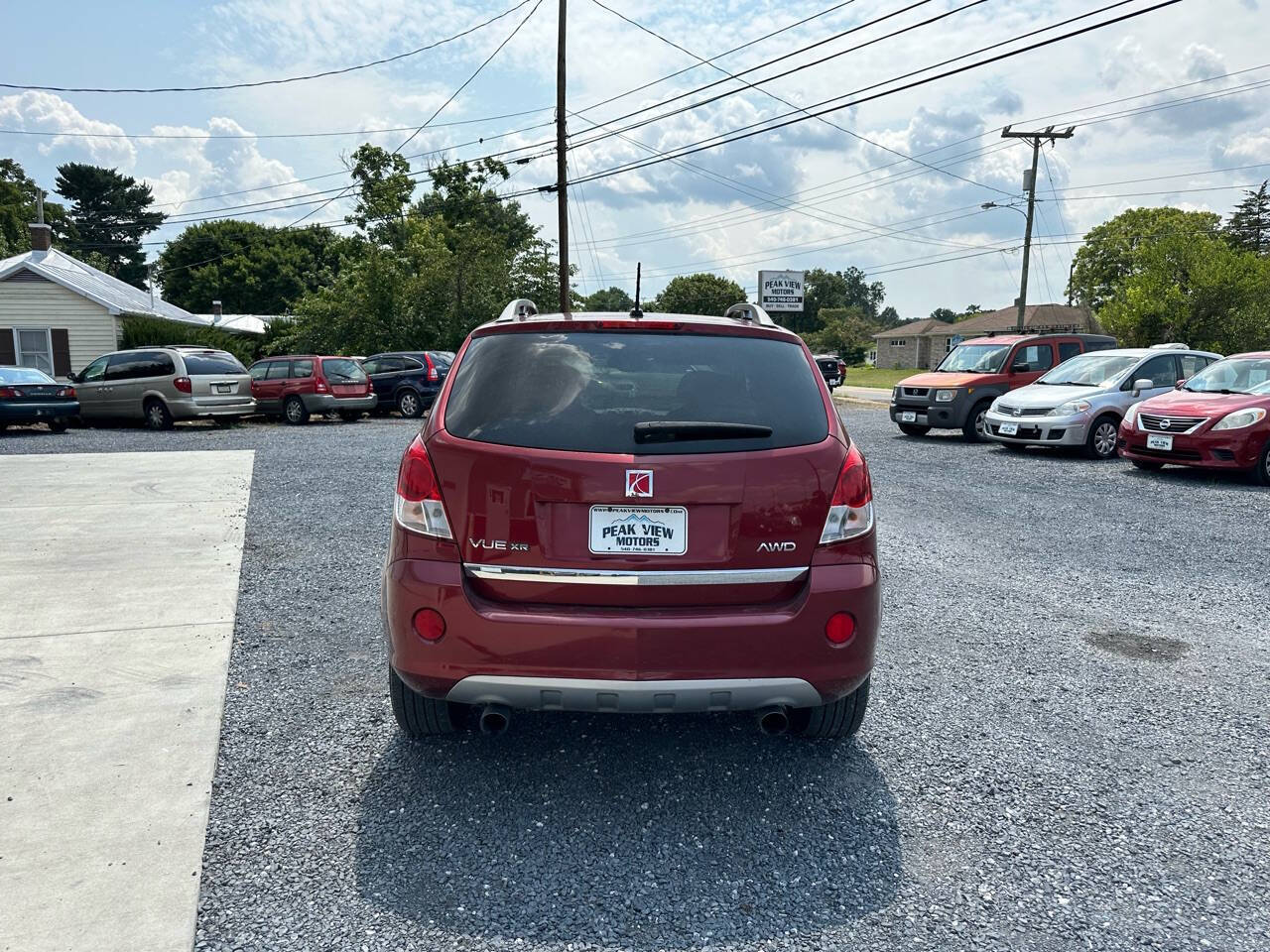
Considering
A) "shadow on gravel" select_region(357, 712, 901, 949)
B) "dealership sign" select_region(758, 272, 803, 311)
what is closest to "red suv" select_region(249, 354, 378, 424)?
"dealership sign" select_region(758, 272, 803, 311)

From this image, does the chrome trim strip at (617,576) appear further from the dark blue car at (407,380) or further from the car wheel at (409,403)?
the car wheel at (409,403)

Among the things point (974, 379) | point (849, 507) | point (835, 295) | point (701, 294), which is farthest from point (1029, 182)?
point (835, 295)

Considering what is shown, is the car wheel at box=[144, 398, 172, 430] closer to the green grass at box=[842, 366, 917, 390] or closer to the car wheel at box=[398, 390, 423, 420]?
the car wheel at box=[398, 390, 423, 420]

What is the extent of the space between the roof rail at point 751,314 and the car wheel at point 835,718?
60.3 inches

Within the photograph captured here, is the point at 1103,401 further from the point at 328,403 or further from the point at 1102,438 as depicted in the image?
the point at 328,403

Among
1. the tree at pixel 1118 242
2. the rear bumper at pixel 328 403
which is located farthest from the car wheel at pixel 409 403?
the tree at pixel 1118 242

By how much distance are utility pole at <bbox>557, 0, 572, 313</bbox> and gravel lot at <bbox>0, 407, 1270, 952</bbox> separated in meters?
20.8

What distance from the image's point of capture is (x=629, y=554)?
300cm

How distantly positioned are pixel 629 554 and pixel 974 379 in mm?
14708

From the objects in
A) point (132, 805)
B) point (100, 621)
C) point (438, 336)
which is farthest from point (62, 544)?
point (438, 336)

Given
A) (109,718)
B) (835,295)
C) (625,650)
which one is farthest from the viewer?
(835,295)

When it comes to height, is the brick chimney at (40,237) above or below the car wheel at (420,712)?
above

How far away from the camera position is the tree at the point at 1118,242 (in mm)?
66438

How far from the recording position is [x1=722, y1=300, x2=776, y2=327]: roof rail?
4.02 m
